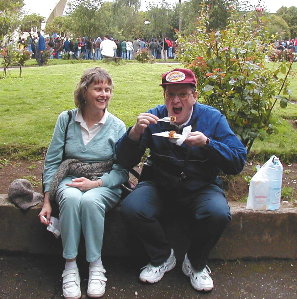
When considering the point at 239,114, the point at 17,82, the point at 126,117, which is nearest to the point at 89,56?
the point at 17,82

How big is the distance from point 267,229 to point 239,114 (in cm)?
125

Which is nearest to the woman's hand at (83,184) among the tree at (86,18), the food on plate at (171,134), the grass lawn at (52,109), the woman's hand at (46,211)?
the woman's hand at (46,211)

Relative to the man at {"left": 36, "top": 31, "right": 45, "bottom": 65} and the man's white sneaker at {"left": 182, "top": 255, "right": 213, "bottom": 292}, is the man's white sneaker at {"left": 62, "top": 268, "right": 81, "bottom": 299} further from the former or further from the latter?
the man at {"left": 36, "top": 31, "right": 45, "bottom": 65}

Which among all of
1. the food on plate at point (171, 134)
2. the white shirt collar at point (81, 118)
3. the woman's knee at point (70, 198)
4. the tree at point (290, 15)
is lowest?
the woman's knee at point (70, 198)

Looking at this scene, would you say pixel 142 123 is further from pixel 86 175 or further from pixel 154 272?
pixel 154 272

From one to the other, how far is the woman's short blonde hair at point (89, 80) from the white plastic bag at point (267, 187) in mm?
1246

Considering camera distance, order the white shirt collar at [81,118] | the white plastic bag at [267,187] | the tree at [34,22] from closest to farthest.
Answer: the white plastic bag at [267,187] < the white shirt collar at [81,118] < the tree at [34,22]

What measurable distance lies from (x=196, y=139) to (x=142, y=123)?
1.23 ft

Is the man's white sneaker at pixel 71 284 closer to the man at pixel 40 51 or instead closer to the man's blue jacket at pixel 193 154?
the man's blue jacket at pixel 193 154

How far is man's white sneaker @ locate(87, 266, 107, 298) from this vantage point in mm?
2785

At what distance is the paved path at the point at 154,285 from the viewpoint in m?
2.86

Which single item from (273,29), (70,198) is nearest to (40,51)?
(273,29)

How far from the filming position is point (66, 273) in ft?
9.42

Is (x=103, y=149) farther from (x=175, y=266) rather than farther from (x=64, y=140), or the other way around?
(x=175, y=266)
